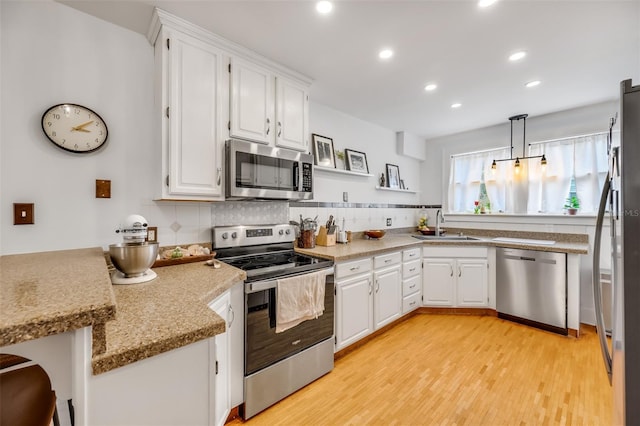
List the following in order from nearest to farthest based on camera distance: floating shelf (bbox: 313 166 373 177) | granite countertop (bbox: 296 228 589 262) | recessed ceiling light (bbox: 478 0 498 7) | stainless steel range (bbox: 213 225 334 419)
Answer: recessed ceiling light (bbox: 478 0 498 7) → stainless steel range (bbox: 213 225 334 419) → granite countertop (bbox: 296 228 589 262) → floating shelf (bbox: 313 166 373 177)

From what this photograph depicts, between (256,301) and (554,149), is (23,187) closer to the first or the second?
(256,301)

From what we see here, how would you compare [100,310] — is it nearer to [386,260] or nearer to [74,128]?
[74,128]

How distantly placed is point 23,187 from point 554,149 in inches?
191

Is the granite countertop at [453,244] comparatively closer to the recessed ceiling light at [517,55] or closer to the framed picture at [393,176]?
the framed picture at [393,176]

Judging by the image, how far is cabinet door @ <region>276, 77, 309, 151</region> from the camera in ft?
7.07

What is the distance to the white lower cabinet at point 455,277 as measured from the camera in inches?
121

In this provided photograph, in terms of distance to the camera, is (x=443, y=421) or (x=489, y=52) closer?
(x=443, y=421)

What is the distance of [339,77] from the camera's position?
2365 mm

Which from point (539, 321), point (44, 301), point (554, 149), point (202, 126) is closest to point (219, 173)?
point (202, 126)

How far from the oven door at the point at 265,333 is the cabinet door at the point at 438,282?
1866mm

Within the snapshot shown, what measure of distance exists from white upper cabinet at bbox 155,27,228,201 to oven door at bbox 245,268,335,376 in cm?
73

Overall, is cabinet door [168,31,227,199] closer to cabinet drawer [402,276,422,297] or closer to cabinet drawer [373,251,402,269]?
cabinet drawer [373,251,402,269]

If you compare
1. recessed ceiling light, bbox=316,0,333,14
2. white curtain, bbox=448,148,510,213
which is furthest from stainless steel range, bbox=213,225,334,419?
white curtain, bbox=448,148,510,213

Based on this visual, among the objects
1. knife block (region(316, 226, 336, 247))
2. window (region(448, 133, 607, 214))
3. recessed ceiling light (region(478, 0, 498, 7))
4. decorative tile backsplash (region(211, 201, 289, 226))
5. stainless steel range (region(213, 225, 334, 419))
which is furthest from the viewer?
window (region(448, 133, 607, 214))
